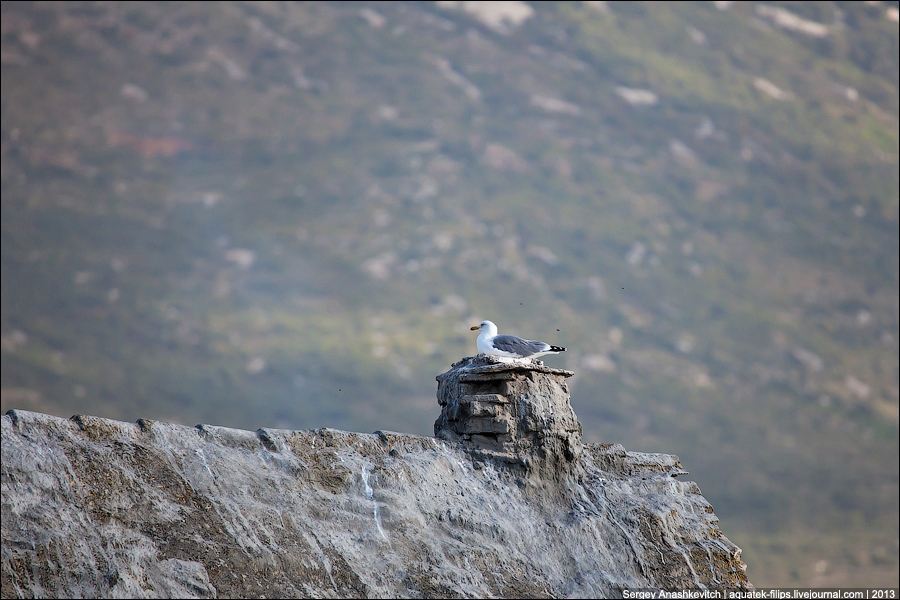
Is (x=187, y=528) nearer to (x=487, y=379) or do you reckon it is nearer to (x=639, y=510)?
(x=487, y=379)

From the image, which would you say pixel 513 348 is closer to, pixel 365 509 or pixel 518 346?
pixel 518 346

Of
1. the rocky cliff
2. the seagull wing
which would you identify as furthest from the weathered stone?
the seagull wing

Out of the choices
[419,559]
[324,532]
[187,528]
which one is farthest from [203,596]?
[419,559]

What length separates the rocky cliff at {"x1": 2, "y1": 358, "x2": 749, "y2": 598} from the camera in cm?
1235

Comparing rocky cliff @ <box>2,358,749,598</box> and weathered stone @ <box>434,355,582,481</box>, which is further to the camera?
weathered stone @ <box>434,355,582,481</box>

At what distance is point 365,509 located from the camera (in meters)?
14.6

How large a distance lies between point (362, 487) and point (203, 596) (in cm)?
285

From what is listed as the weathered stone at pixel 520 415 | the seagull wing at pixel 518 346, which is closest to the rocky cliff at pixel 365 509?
the weathered stone at pixel 520 415

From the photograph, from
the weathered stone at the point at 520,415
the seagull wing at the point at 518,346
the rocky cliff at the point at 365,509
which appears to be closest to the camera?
the rocky cliff at the point at 365,509

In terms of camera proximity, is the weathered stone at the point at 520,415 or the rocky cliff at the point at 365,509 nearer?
the rocky cliff at the point at 365,509

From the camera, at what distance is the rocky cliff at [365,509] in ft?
40.5

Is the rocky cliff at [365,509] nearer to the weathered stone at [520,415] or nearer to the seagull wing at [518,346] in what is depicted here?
the weathered stone at [520,415]

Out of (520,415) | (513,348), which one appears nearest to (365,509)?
(520,415)

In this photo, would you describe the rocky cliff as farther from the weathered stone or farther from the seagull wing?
the seagull wing
